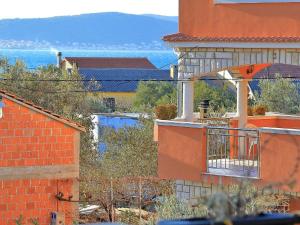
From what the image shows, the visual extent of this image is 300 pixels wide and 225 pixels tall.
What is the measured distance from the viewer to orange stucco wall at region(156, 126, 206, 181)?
19.2 m

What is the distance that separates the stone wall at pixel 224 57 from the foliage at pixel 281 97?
29.7m

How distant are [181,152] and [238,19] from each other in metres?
2.72

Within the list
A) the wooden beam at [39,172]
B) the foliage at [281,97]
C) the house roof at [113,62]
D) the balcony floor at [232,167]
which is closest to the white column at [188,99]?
the balcony floor at [232,167]

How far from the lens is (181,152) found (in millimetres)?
19438

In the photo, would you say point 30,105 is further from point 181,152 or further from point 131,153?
point 131,153

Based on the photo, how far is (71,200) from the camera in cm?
2267

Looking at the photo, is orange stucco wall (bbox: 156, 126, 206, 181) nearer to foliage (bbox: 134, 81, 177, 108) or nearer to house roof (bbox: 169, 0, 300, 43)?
house roof (bbox: 169, 0, 300, 43)

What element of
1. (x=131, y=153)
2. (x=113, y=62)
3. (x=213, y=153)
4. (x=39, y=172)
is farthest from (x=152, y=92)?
(x=213, y=153)

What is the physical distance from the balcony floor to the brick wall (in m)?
4.47

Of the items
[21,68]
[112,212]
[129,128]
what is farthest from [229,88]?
[112,212]

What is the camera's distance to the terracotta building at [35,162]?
22.0 m

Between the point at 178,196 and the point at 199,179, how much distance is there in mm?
869

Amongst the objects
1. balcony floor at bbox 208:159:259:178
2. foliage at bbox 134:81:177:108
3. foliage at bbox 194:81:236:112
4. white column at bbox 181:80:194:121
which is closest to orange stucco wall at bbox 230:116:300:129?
white column at bbox 181:80:194:121

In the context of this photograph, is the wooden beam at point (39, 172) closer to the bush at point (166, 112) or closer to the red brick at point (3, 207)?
the red brick at point (3, 207)
